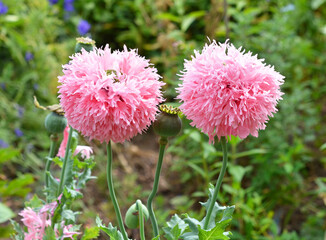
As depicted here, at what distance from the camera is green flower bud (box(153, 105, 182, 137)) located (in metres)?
0.75

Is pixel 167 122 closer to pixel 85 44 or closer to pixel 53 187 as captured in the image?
pixel 85 44

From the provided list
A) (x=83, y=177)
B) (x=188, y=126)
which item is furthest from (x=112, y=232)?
(x=188, y=126)

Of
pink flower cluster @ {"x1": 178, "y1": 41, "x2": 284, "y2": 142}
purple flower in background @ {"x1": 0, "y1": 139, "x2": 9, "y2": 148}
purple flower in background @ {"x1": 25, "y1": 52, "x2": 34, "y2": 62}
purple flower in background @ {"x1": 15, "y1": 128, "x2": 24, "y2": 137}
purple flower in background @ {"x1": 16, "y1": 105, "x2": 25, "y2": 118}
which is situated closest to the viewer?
pink flower cluster @ {"x1": 178, "y1": 41, "x2": 284, "y2": 142}

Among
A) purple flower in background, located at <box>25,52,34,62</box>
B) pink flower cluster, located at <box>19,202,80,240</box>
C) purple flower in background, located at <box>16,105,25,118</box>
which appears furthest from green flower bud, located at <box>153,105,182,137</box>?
purple flower in background, located at <box>25,52,34,62</box>

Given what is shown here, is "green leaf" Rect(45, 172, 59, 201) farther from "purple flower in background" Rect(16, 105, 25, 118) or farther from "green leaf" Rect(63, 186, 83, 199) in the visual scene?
"purple flower in background" Rect(16, 105, 25, 118)

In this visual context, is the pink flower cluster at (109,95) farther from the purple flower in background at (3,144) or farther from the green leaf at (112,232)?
the purple flower in background at (3,144)

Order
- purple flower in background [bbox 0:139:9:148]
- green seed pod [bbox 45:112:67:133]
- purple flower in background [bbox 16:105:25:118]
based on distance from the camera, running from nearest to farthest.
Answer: green seed pod [bbox 45:112:67:133] < purple flower in background [bbox 0:139:9:148] < purple flower in background [bbox 16:105:25:118]

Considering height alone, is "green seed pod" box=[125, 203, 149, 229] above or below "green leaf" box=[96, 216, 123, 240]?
above

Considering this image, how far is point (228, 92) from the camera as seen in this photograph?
68 centimetres

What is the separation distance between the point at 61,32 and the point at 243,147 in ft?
5.13

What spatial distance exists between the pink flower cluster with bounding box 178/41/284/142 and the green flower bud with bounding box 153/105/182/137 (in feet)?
0.17

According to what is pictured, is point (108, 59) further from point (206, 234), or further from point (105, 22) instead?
point (105, 22)

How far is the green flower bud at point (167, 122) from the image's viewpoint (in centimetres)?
75

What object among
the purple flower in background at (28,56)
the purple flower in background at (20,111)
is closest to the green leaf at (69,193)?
the purple flower in background at (20,111)
